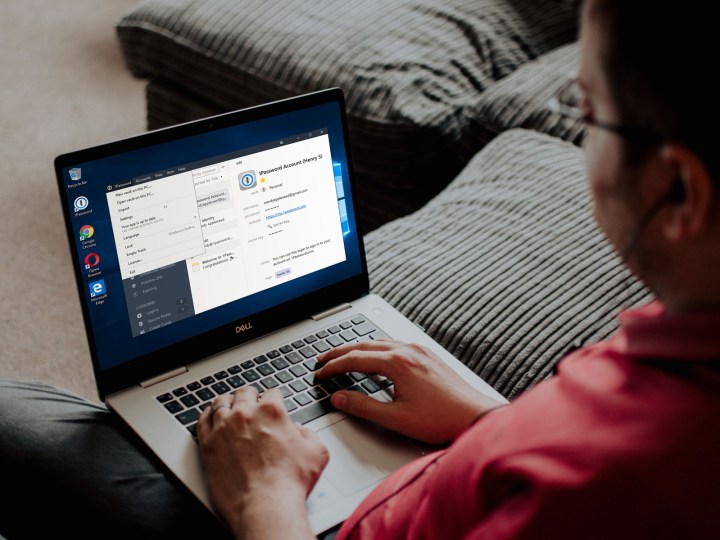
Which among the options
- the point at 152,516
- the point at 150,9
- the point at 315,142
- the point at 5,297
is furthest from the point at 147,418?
the point at 150,9

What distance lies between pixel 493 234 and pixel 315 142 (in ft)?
1.36

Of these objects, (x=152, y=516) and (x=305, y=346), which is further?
(x=305, y=346)

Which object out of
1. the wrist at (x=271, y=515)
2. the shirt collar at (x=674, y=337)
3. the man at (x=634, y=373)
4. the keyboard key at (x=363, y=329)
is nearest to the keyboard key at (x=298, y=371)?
the keyboard key at (x=363, y=329)

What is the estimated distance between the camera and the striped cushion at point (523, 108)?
1588 mm

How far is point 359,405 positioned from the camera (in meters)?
0.91

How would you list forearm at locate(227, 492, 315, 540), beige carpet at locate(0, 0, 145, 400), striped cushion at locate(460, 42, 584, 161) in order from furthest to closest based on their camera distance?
1. beige carpet at locate(0, 0, 145, 400)
2. striped cushion at locate(460, 42, 584, 161)
3. forearm at locate(227, 492, 315, 540)

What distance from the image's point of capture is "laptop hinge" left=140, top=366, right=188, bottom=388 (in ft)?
3.14

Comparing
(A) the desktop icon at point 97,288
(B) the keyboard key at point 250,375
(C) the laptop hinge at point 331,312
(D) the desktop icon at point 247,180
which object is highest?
(D) the desktop icon at point 247,180

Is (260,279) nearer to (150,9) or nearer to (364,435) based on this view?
(364,435)

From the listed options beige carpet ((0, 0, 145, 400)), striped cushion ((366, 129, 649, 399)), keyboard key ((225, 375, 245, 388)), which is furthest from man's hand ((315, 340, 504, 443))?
beige carpet ((0, 0, 145, 400))

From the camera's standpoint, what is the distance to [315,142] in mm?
1024

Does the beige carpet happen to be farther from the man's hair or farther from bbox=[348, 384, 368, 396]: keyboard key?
the man's hair

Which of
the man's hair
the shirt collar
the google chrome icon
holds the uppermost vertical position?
the man's hair

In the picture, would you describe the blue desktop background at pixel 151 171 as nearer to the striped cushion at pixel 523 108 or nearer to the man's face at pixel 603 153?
the man's face at pixel 603 153
